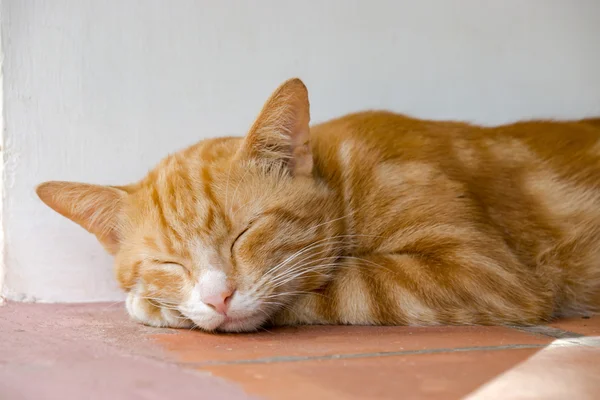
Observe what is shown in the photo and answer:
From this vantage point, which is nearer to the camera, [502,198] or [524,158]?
[502,198]

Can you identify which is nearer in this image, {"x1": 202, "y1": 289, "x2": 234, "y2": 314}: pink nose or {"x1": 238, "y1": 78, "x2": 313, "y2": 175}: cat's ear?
{"x1": 202, "y1": 289, "x2": 234, "y2": 314}: pink nose

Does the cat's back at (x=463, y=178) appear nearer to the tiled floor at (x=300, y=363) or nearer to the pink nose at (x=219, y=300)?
the tiled floor at (x=300, y=363)

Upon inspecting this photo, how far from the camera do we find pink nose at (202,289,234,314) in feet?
5.54

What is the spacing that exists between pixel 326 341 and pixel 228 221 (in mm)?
444

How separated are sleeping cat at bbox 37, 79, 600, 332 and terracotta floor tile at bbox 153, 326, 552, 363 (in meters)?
0.07

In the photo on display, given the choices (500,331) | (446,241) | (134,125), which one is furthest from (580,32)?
(134,125)

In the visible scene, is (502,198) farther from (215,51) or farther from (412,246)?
(215,51)

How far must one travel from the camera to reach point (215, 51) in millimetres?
2490

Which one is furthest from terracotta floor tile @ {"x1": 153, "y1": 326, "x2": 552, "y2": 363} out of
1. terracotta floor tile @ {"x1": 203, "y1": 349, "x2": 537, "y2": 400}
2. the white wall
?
the white wall

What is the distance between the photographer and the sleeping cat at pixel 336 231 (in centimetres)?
182

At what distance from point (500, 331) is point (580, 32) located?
1.76 metres

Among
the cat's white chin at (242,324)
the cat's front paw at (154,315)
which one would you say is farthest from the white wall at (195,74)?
the cat's white chin at (242,324)

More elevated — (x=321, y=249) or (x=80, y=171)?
(x=80, y=171)

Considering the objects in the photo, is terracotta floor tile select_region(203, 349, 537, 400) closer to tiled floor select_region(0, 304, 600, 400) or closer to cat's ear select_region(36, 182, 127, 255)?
tiled floor select_region(0, 304, 600, 400)
